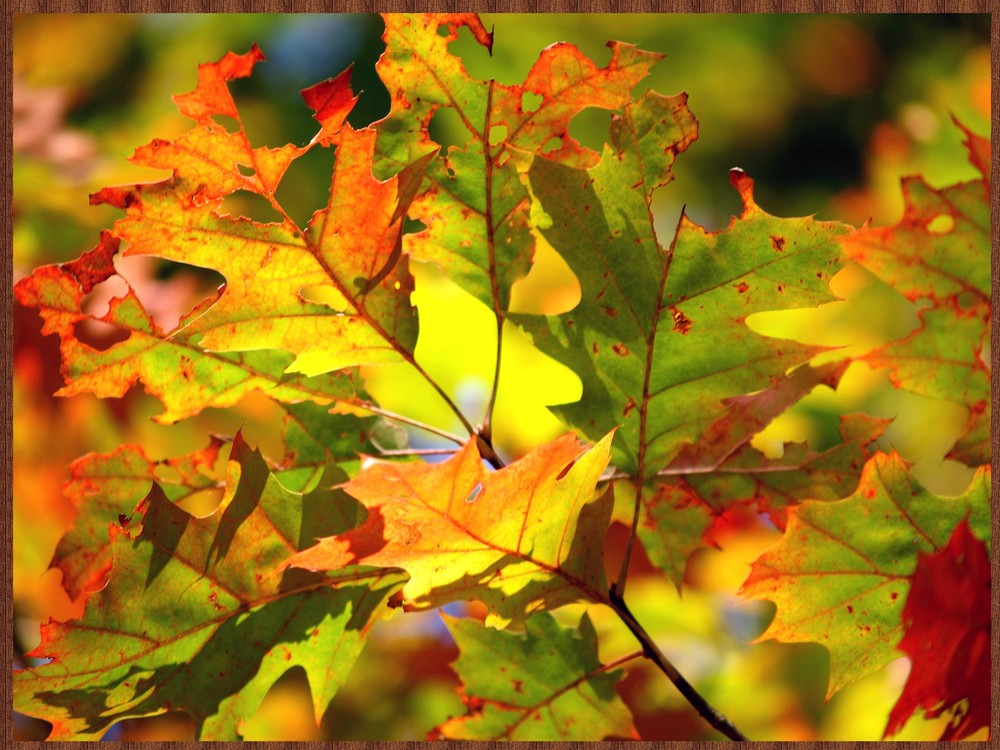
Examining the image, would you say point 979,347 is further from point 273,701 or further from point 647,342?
point 273,701

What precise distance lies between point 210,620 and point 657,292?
1.15ft

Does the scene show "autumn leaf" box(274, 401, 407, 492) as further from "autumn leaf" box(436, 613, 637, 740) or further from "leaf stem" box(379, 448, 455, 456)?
"autumn leaf" box(436, 613, 637, 740)

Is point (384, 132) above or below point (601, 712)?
above

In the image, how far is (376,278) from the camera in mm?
605

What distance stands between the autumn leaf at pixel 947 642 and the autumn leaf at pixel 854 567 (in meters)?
0.01

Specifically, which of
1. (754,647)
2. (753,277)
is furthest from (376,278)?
(754,647)

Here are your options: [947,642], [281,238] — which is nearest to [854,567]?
[947,642]

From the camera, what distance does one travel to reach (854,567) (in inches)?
24.3

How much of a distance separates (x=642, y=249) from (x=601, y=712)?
1.16ft

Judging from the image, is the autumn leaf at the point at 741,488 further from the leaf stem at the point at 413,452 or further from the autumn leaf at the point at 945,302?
the leaf stem at the point at 413,452

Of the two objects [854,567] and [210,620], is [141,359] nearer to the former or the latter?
[210,620]

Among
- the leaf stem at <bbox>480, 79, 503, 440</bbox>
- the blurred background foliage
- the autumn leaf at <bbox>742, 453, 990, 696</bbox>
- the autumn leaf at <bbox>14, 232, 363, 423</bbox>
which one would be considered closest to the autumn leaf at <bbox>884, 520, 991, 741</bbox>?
the autumn leaf at <bbox>742, 453, 990, 696</bbox>

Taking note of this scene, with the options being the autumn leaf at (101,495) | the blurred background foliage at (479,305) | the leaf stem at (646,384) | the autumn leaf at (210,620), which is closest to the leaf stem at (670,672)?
the leaf stem at (646,384)

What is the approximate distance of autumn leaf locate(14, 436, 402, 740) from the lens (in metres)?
0.56
